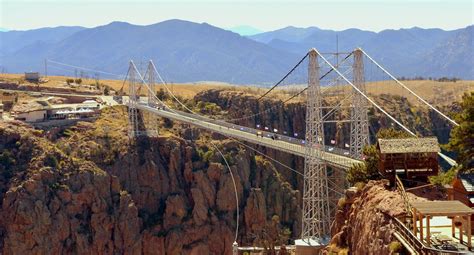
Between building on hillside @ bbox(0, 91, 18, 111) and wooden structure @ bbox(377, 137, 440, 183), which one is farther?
building on hillside @ bbox(0, 91, 18, 111)

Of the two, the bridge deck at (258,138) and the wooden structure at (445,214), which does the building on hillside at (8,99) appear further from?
the wooden structure at (445,214)

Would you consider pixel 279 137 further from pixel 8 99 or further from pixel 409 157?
pixel 409 157

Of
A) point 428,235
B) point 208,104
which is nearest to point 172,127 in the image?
point 208,104

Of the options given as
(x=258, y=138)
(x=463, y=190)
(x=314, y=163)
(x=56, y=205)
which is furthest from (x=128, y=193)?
(x=463, y=190)

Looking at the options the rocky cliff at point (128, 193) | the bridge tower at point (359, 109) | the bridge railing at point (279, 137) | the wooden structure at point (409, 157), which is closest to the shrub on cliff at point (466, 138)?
the wooden structure at point (409, 157)

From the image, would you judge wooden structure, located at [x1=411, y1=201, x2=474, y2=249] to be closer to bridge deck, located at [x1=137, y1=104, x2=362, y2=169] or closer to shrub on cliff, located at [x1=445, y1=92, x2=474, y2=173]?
shrub on cliff, located at [x1=445, y1=92, x2=474, y2=173]

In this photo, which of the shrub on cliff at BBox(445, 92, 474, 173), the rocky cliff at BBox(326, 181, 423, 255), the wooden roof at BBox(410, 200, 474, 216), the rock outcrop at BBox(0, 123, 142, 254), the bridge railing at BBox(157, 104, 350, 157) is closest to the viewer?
the wooden roof at BBox(410, 200, 474, 216)

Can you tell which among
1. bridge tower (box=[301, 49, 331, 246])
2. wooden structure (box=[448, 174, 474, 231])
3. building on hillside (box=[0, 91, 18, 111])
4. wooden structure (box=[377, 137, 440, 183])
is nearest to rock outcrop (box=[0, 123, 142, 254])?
building on hillside (box=[0, 91, 18, 111])
